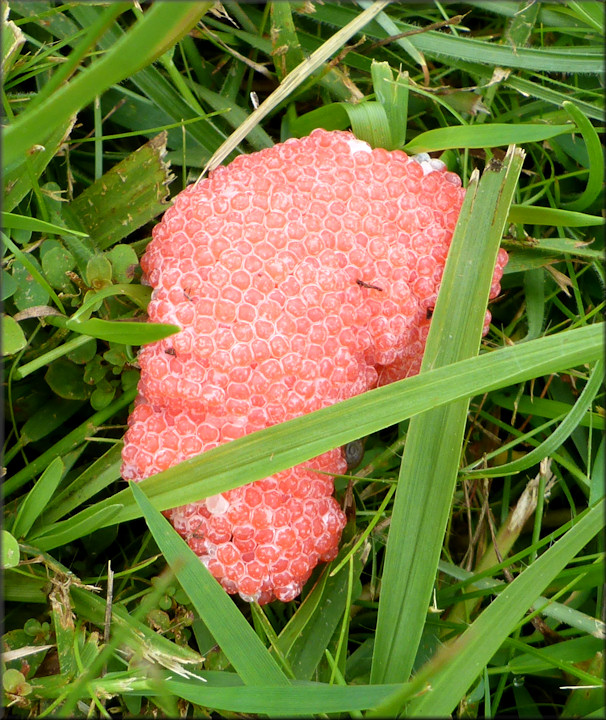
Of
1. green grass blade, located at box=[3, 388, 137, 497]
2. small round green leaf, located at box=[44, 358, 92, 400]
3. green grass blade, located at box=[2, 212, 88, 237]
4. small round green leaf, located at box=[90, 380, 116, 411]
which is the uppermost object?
green grass blade, located at box=[2, 212, 88, 237]

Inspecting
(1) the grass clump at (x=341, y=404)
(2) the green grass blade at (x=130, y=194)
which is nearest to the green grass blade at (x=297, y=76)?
(1) the grass clump at (x=341, y=404)

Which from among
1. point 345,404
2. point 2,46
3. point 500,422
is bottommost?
point 500,422

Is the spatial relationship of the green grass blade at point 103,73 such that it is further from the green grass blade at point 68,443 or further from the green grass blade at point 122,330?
the green grass blade at point 68,443

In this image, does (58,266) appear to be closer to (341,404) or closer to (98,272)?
(98,272)

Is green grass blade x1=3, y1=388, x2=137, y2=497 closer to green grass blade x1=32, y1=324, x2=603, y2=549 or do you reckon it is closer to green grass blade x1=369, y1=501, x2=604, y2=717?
green grass blade x1=32, y1=324, x2=603, y2=549

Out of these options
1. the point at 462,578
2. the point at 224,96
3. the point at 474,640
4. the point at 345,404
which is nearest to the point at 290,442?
the point at 345,404

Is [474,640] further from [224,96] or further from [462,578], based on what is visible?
[224,96]

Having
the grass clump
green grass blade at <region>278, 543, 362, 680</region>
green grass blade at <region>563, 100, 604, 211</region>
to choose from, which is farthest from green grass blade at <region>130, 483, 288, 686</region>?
green grass blade at <region>563, 100, 604, 211</region>
